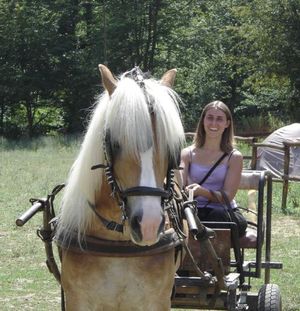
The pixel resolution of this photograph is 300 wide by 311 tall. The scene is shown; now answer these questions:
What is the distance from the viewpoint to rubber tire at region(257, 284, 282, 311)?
4.79 meters

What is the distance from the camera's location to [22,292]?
21.0 feet

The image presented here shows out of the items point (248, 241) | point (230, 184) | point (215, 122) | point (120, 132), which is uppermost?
point (120, 132)

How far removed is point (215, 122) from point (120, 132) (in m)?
2.03

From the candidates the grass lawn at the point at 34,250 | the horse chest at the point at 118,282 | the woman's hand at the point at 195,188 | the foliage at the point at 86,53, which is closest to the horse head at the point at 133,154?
the horse chest at the point at 118,282

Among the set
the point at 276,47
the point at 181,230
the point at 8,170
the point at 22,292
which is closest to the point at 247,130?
the point at 276,47

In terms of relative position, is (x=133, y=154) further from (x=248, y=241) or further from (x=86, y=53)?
(x=86, y=53)

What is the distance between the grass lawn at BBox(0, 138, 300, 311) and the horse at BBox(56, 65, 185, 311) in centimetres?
262

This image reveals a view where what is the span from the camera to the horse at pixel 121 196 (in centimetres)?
304

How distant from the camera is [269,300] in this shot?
4.83 metres

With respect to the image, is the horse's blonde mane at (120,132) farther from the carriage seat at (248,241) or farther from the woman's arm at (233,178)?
the carriage seat at (248,241)

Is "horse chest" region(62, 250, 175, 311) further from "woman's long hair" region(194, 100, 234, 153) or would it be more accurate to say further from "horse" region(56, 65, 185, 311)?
"woman's long hair" region(194, 100, 234, 153)

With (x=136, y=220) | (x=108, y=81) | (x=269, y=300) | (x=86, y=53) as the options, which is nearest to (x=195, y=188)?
(x=269, y=300)

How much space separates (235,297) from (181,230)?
987 millimetres

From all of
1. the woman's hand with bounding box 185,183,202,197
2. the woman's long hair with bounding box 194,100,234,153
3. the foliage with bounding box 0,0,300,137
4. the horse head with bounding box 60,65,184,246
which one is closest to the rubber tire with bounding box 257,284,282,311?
the woman's hand with bounding box 185,183,202,197
